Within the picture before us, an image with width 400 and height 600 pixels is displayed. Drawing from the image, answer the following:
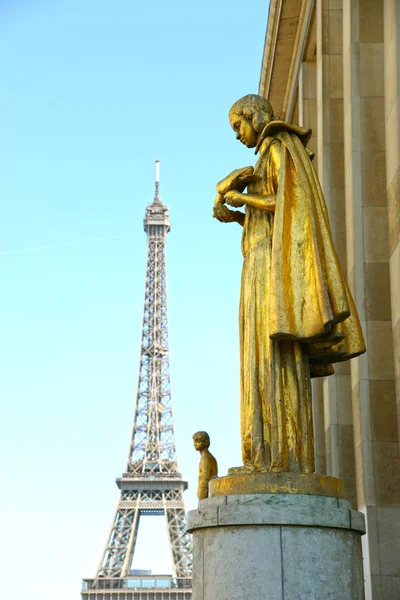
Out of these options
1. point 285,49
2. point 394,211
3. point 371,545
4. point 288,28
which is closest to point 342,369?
point 394,211

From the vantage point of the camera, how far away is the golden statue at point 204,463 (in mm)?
15383

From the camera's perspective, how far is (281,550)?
5.91 m

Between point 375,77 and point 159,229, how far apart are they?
273 feet

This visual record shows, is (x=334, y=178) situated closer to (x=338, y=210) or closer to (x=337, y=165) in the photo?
(x=337, y=165)

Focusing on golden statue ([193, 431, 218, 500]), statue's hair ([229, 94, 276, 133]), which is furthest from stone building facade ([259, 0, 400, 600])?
statue's hair ([229, 94, 276, 133])

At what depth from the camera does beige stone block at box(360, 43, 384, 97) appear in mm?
14977

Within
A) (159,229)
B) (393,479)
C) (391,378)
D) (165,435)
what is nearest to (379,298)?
(391,378)

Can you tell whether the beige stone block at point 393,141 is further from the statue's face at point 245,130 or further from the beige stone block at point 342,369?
the statue's face at point 245,130

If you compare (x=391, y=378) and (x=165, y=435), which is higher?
(x=165, y=435)

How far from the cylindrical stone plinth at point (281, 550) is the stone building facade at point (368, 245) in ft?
22.0

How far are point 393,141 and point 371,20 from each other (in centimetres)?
345

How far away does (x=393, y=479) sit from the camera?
13.0 metres

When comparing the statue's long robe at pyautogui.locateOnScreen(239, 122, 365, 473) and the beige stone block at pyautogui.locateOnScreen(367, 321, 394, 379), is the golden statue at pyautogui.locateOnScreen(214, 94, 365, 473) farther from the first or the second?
the beige stone block at pyautogui.locateOnScreen(367, 321, 394, 379)

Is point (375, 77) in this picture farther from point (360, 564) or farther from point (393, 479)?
point (360, 564)
